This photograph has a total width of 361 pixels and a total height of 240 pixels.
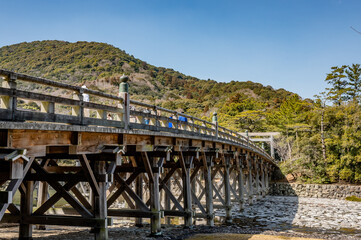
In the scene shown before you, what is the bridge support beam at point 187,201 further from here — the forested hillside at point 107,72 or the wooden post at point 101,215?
the forested hillside at point 107,72

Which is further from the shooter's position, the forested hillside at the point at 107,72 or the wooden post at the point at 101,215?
the forested hillside at the point at 107,72

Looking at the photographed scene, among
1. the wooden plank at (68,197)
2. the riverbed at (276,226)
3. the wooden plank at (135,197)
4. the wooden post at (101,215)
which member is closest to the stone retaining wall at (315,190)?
the riverbed at (276,226)

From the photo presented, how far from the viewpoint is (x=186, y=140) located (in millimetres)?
11055

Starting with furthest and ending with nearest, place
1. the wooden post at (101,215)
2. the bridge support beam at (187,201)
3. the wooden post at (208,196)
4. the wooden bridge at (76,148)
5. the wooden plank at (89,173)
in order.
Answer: the wooden post at (208,196)
the bridge support beam at (187,201)
the wooden post at (101,215)
the wooden plank at (89,173)
the wooden bridge at (76,148)

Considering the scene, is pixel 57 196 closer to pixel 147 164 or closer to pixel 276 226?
pixel 147 164

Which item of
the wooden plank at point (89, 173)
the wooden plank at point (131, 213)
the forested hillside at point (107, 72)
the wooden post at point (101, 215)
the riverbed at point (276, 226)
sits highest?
the forested hillside at point (107, 72)

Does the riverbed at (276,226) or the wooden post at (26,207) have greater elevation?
the wooden post at (26,207)

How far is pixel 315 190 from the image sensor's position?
30.8m

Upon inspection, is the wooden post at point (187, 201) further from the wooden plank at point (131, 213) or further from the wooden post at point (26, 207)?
the wooden post at point (26, 207)

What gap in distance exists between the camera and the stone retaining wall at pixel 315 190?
2902cm

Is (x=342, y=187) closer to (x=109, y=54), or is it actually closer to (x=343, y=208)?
(x=343, y=208)

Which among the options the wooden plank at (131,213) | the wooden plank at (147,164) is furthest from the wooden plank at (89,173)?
the wooden plank at (131,213)

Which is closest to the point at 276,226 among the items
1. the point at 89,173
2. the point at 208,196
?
the point at 208,196

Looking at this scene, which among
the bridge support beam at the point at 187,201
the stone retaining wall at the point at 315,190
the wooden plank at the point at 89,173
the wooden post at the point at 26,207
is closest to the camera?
the wooden plank at the point at 89,173
